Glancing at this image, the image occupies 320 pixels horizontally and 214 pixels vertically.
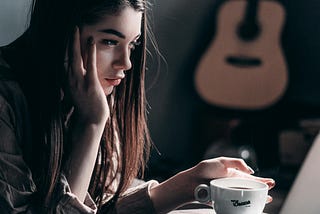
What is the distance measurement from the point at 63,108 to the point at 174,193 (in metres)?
0.25

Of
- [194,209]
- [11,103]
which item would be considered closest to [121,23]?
[11,103]

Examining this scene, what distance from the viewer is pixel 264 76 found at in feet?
9.27

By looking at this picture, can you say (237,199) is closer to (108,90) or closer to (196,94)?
(108,90)

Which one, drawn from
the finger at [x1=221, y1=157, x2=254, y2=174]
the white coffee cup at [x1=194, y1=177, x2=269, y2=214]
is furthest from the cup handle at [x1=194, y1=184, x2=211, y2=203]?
the finger at [x1=221, y1=157, x2=254, y2=174]

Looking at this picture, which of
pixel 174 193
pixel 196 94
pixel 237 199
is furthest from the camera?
pixel 196 94

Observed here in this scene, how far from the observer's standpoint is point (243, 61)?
2838 mm

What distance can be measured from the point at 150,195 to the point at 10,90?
0.31m

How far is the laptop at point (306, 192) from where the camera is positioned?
972mm

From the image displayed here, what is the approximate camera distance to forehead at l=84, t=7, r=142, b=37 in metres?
1.04

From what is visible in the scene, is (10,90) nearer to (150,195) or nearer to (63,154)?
(63,154)

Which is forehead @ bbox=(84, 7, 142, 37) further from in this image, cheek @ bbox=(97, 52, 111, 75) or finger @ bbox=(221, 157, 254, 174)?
finger @ bbox=(221, 157, 254, 174)

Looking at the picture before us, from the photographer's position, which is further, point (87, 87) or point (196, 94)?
point (196, 94)

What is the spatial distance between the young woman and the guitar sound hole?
1.76 metres

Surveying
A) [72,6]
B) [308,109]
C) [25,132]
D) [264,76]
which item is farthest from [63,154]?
[308,109]
